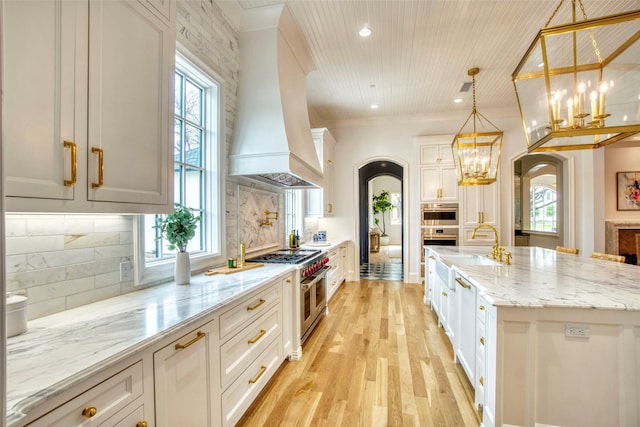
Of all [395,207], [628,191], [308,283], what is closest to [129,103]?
[308,283]

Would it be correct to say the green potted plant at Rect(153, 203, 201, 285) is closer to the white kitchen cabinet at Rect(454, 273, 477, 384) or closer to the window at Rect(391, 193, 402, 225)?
the white kitchen cabinet at Rect(454, 273, 477, 384)

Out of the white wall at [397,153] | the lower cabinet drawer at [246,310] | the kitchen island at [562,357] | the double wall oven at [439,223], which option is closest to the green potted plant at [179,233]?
the lower cabinet drawer at [246,310]

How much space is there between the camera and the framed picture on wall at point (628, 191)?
225 inches

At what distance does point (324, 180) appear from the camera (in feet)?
16.5

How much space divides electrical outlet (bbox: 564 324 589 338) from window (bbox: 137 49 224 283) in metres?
2.45

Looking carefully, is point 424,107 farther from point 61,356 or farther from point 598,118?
point 61,356

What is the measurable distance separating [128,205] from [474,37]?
12.5ft

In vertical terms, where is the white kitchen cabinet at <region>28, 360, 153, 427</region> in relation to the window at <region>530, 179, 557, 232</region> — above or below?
below

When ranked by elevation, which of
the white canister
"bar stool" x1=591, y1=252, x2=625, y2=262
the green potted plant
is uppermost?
the green potted plant

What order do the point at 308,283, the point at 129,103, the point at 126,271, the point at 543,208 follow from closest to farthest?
the point at 129,103, the point at 126,271, the point at 308,283, the point at 543,208

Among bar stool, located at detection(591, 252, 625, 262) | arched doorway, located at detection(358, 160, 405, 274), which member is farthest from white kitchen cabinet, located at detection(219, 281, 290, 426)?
arched doorway, located at detection(358, 160, 405, 274)

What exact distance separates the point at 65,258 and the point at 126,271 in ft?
1.16

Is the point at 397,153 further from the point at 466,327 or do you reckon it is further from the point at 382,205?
the point at 382,205

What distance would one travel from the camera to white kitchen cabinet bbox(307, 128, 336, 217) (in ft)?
16.8
